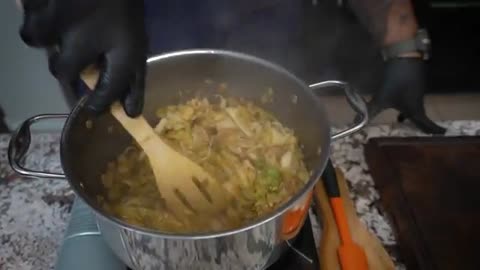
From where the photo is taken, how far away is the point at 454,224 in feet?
2.44

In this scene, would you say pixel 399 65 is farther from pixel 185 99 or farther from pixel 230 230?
pixel 230 230

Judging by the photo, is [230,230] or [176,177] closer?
[230,230]

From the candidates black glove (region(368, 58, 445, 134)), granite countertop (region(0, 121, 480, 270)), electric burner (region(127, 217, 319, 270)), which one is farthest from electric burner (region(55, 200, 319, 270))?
black glove (region(368, 58, 445, 134))

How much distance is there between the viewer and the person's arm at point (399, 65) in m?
0.91

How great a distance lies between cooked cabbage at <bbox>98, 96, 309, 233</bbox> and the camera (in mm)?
680

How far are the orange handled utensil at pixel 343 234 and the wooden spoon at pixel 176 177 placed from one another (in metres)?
0.15

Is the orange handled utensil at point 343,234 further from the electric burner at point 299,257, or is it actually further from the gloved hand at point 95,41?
the gloved hand at point 95,41

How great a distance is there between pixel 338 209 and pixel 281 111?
0.45ft

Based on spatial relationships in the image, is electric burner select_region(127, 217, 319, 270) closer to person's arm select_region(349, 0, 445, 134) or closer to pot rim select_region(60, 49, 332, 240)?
pot rim select_region(60, 49, 332, 240)

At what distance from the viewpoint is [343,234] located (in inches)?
29.1

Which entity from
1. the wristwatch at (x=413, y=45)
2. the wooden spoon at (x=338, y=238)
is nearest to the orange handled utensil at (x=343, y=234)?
the wooden spoon at (x=338, y=238)

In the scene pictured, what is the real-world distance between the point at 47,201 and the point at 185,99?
232 millimetres

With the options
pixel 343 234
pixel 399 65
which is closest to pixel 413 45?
pixel 399 65

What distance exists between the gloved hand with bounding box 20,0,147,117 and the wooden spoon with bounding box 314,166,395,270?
281 mm
